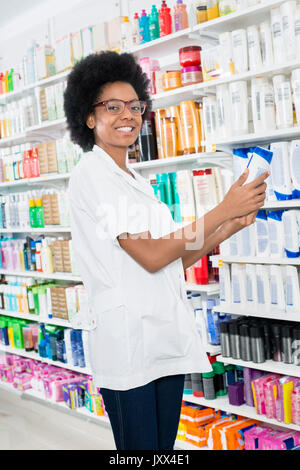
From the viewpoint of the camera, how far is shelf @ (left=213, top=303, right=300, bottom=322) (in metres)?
2.63

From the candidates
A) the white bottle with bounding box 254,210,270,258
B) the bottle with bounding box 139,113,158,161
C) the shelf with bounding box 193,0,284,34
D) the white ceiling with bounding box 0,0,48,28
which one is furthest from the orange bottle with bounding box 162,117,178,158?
the white ceiling with bounding box 0,0,48,28

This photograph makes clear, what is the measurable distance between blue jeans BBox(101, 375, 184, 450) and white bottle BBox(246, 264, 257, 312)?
1.25m

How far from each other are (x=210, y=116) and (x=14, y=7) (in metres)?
2.74

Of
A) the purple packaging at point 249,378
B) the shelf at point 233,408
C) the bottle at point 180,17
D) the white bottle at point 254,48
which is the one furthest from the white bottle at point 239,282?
the bottle at point 180,17

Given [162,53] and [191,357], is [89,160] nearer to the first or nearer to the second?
[191,357]

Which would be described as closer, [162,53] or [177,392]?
[177,392]

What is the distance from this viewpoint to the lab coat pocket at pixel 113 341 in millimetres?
1546

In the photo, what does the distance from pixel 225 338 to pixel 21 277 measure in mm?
2401

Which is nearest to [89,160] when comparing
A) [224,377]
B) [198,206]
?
[198,206]

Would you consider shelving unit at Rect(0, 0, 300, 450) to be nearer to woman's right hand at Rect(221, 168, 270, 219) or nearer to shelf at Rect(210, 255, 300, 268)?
shelf at Rect(210, 255, 300, 268)

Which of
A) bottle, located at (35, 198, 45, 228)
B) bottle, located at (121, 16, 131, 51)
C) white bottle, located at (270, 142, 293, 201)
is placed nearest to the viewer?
white bottle, located at (270, 142, 293, 201)

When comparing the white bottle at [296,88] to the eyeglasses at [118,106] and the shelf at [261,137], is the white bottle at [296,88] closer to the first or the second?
the shelf at [261,137]

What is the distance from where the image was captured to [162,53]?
11.3 ft

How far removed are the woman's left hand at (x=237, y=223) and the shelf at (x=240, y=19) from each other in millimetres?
1421
